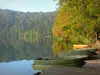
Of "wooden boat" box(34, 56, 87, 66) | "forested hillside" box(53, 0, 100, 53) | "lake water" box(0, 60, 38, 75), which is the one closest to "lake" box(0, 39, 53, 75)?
"lake water" box(0, 60, 38, 75)

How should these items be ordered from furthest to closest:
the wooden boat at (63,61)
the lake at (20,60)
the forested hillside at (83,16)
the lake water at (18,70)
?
the lake at (20,60)
the lake water at (18,70)
the forested hillside at (83,16)
the wooden boat at (63,61)

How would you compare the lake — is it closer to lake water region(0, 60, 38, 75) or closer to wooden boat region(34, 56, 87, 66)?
lake water region(0, 60, 38, 75)

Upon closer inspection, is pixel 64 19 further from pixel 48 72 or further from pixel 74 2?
pixel 48 72

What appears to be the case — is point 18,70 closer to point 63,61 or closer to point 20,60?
point 63,61

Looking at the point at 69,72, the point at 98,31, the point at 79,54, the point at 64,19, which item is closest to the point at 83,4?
the point at 98,31

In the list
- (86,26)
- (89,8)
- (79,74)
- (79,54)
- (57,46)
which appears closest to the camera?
(79,74)

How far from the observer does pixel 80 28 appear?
3300cm

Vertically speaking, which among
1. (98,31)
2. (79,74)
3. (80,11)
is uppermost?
(80,11)

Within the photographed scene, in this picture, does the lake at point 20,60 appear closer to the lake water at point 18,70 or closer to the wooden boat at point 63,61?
the lake water at point 18,70

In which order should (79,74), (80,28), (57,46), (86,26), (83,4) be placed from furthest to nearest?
1. (57,46)
2. (80,28)
3. (86,26)
4. (83,4)
5. (79,74)

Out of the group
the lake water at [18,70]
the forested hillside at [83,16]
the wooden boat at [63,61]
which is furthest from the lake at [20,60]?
the wooden boat at [63,61]

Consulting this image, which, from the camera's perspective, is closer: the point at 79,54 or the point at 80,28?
the point at 79,54

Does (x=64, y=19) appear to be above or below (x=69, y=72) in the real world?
above

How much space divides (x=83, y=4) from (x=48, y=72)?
63.3 feet
